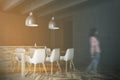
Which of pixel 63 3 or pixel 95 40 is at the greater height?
pixel 63 3

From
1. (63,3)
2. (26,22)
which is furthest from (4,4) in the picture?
(63,3)

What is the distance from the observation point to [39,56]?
2738mm

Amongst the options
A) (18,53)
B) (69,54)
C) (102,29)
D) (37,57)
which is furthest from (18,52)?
(102,29)

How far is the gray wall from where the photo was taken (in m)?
2.51

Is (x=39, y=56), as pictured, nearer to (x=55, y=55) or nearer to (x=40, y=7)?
(x=55, y=55)

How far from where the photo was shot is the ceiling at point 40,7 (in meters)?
2.69

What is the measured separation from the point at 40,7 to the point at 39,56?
671mm

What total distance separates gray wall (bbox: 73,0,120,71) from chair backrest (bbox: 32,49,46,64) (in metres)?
0.45

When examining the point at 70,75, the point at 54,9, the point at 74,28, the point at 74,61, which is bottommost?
the point at 70,75

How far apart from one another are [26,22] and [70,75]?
3.06 feet

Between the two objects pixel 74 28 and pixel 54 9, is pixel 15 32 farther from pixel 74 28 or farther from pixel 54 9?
pixel 74 28

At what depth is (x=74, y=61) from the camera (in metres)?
2.66

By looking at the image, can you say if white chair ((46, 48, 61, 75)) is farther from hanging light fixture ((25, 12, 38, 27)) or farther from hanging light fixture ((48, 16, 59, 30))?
hanging light fixture ((25, 12, 38, 27))

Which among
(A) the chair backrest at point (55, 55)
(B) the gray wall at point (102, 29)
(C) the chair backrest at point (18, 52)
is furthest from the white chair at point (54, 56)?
(C) the chair backrest at point (18, 52)
